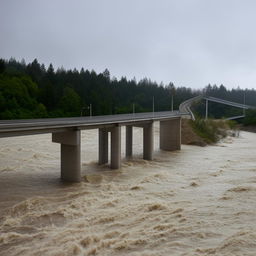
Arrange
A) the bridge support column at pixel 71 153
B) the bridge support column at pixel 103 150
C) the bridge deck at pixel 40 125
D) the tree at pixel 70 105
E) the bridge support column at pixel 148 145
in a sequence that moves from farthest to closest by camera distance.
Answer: the tree at pixel 70 105 → the bridge support column at pixel 148 145 → the bridge support column at pixel 103 150 → the bridge support column at pixel 71 153 → the bridge deck at pixel 40 125

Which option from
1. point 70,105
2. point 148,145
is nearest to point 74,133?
point 148,145

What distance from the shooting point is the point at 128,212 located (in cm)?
1281

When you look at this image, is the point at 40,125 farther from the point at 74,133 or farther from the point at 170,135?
the point at 170,135

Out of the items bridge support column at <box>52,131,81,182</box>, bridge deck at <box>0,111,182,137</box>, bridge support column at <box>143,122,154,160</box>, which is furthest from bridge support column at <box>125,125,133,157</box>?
bridge support column at <box>52,131,81,182</box>

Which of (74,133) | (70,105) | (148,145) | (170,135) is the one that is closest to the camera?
(74,133)

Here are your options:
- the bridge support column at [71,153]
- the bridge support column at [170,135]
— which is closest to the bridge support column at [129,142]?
the bridge support column at [170,135]

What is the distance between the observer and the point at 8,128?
1445cm

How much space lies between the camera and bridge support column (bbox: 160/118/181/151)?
1479 inches

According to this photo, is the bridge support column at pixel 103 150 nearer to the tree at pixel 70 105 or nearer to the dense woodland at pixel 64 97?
the dense woodland at pixel 64 97

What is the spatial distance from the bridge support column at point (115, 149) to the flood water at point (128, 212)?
0.79m

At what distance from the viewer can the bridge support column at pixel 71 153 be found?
1872cm

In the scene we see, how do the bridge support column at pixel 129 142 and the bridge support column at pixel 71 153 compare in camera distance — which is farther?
the bridge support column at pixel 129 142

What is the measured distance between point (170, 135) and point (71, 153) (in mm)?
21553

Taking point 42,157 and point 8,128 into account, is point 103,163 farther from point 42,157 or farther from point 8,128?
point 8,128
